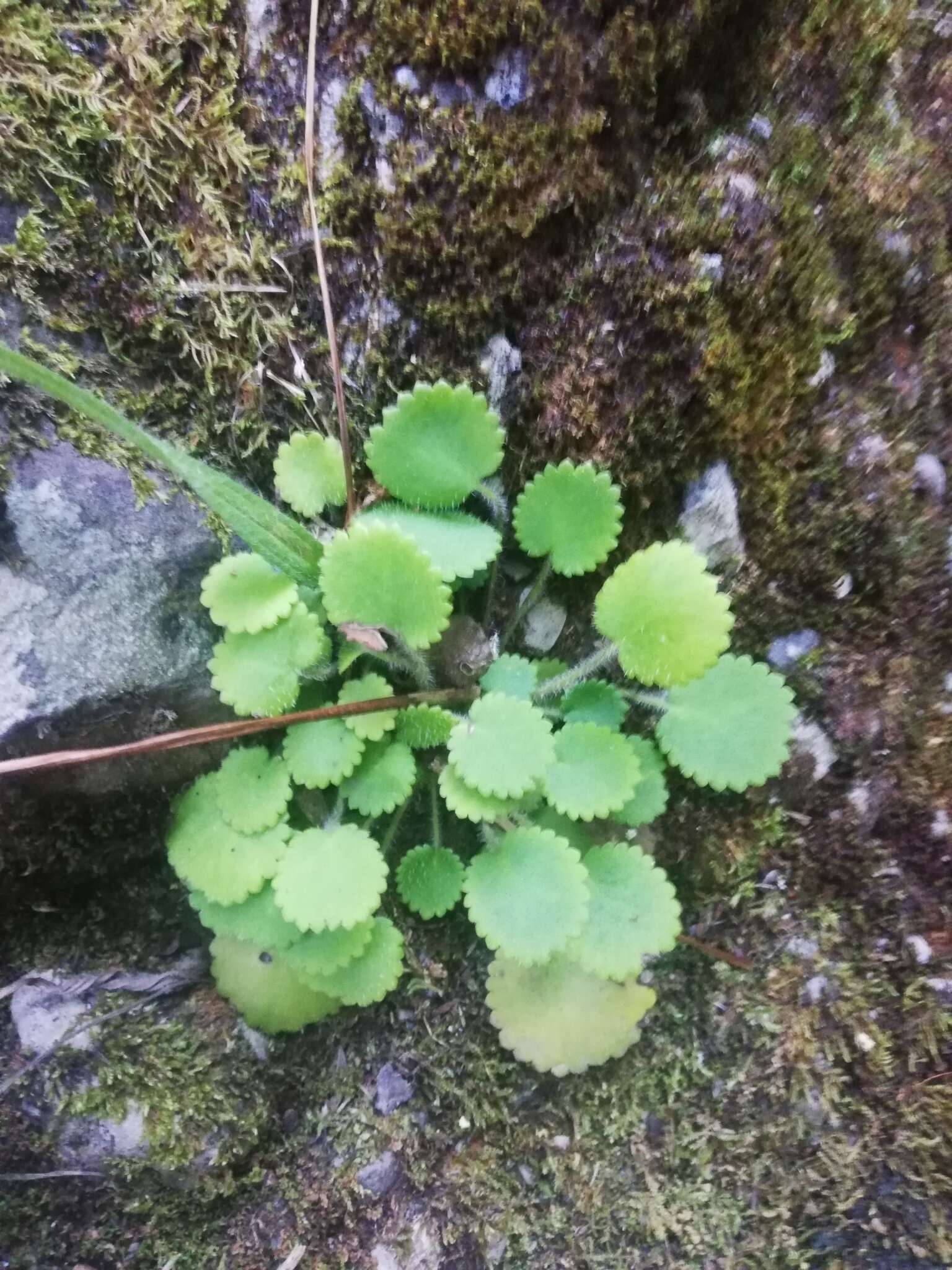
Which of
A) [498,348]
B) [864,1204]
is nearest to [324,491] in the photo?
→ [498,348]

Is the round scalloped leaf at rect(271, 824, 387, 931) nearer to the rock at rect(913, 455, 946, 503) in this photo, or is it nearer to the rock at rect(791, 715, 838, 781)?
the rock at rect(791, 715, 838, 781)

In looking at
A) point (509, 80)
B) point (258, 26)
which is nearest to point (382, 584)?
point (509, 80)

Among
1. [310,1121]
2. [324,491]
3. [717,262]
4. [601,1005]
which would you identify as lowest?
[310,1121]

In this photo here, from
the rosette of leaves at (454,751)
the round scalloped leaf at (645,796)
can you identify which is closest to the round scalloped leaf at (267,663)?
the rosette of leaves at (454,751)

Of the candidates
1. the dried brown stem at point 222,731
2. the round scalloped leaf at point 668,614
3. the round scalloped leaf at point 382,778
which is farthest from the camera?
the round scalloped leaf at point 382,778

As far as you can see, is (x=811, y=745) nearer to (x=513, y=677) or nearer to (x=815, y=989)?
(x=815, y=989)

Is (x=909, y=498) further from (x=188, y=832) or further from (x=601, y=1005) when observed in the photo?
(x=188, y=832)

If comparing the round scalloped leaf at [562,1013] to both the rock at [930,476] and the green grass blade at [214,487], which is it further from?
the rock at [930,476]
